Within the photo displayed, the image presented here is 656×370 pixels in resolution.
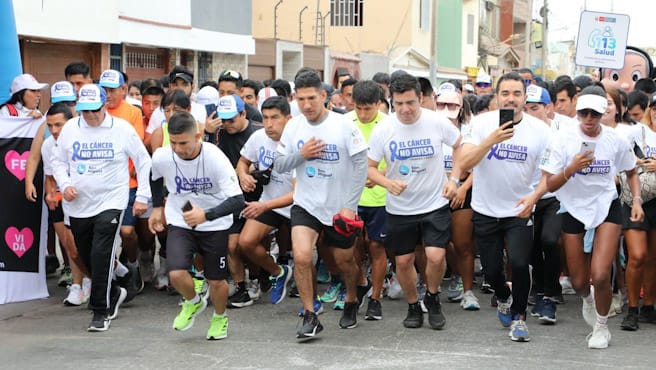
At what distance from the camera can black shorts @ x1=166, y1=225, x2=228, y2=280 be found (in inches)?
313

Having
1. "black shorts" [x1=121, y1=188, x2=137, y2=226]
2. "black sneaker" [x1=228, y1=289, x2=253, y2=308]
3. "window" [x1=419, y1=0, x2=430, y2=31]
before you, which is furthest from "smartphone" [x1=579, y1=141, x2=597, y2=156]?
"window" [x1=419, y1=0, x2=430, y2=31]

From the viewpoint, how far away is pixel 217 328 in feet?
26.4

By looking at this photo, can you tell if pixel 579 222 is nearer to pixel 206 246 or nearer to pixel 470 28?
pixel 206 246

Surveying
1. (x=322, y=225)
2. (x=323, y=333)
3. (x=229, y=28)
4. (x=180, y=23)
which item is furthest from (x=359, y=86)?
(x=229, y=28)

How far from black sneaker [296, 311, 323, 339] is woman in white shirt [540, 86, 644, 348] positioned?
2021 mm

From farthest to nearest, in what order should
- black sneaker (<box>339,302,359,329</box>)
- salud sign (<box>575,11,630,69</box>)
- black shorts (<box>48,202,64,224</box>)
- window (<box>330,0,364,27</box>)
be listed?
window (<box>330,0,364,27</box>), salud sign (<box>575,11,630,69</box>), black shorts (<box>48,202,64,224</box>), black sneaker (<box>339,302,359,329</box>)

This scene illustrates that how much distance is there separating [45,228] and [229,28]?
17.5 metres

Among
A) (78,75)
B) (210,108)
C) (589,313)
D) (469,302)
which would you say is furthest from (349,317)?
(78,75)

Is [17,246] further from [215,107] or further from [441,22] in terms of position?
[441,22]

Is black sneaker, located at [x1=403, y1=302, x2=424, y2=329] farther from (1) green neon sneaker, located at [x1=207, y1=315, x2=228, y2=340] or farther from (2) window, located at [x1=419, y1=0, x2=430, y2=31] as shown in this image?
(2) window, located at [x1=419, y1=0, x2=430, y2=31]

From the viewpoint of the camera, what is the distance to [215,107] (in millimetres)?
10539

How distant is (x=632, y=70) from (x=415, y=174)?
916cm

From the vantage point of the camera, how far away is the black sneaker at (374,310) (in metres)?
8.87

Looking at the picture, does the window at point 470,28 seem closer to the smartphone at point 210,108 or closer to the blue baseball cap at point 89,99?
the smartphone at point 210,108
